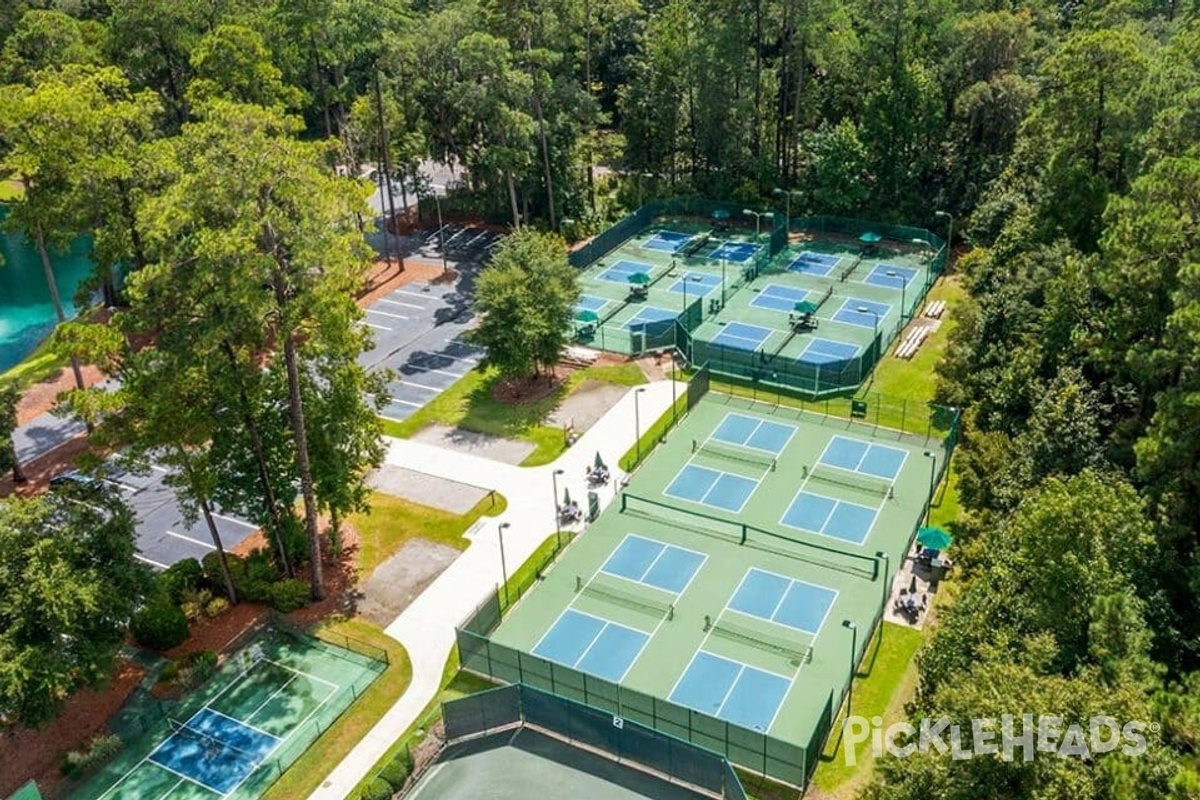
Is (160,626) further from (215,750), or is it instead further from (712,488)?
(712,488)

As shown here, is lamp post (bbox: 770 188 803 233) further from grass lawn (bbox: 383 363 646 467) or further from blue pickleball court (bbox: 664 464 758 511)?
blue pickleball court (bbox: 664 464 758 511)

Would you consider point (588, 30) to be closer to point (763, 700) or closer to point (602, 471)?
point (602, 471)

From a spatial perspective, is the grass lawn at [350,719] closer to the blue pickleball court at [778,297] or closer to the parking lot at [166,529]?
the parking lot at [166,529]

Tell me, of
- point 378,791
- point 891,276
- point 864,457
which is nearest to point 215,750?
point 378,791

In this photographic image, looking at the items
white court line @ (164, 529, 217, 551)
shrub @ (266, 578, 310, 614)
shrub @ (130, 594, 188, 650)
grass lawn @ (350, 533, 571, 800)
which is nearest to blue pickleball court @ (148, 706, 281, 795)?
shrub @ (130, 594, 188, 650)

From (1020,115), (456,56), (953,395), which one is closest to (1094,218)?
(953,395)

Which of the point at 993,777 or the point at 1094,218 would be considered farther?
the point at 1094,218
